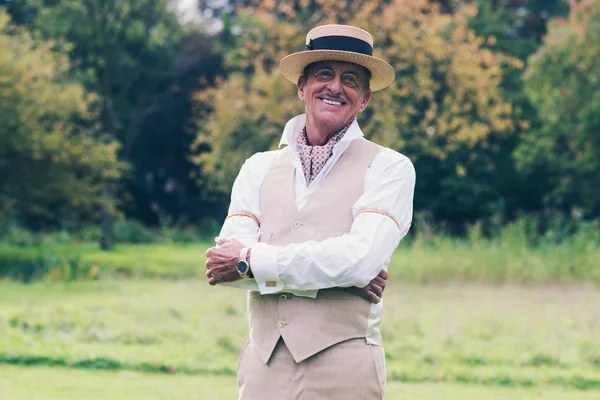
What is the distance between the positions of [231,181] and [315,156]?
16547mm

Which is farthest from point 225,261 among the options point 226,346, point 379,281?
point 226,346

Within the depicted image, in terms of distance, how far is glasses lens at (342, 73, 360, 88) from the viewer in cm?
319

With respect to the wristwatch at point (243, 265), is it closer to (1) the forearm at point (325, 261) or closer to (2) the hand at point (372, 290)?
(1) the forearm at point (325, 261)

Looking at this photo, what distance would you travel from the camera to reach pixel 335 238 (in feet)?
9.52

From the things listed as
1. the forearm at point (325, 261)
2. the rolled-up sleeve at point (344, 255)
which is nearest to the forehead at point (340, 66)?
the rolled-up sleeve at point (344, 255)

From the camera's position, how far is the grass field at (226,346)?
680 centimetres

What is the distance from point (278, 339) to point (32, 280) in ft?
43.0

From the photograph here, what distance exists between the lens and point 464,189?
25.0m

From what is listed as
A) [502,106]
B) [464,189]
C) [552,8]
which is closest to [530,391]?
[502,106]

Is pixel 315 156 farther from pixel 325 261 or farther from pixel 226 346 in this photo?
pixel 226 346

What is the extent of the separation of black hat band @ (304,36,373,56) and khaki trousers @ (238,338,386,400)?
968 millimetres

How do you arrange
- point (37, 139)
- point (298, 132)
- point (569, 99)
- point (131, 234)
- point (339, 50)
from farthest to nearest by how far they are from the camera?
point (131, 234), point (569, 99), point (37, 139), point (298, 132), point (339, 50)

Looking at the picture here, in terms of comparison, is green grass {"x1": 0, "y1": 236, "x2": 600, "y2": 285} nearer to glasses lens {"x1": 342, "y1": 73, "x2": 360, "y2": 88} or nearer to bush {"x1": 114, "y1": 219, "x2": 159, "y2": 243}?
bush {"x1": 114, "y1": 219, "x2": 159, "y2": 243}

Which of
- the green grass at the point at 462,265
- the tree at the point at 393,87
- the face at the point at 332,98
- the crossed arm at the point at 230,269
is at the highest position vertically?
the tree at the point at 393,87
